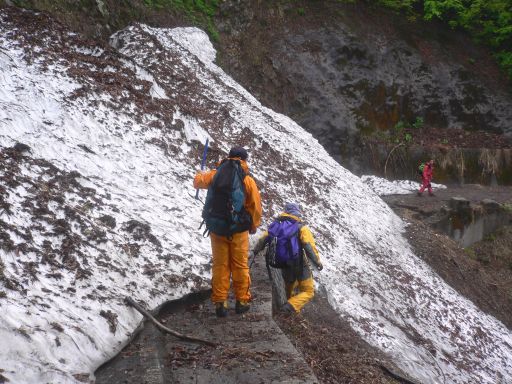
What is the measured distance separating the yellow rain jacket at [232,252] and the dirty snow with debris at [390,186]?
45.5 ft

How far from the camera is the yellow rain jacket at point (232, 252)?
5035 mm

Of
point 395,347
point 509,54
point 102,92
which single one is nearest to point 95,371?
point 395,347

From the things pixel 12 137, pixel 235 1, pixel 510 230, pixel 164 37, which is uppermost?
pixel 235 1

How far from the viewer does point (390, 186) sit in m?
18.8

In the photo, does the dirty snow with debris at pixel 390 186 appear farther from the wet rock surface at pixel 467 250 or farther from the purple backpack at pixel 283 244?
the purple backpack at pixel 283 244

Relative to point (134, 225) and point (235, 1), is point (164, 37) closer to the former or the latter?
point (235, 1)

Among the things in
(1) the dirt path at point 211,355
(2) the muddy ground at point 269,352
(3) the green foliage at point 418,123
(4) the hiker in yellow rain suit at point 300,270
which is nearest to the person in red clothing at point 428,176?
(3) the green foliage at point 418,123

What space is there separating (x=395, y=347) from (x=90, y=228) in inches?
202

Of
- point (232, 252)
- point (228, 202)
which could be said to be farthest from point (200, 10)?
point (232, 252)

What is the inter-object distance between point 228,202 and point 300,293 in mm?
2018

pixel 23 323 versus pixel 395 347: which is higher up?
pixel 23 323

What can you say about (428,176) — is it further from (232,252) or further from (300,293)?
(232,252)

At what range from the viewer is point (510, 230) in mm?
17344

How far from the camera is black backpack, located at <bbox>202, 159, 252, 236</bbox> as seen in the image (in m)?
4.89
